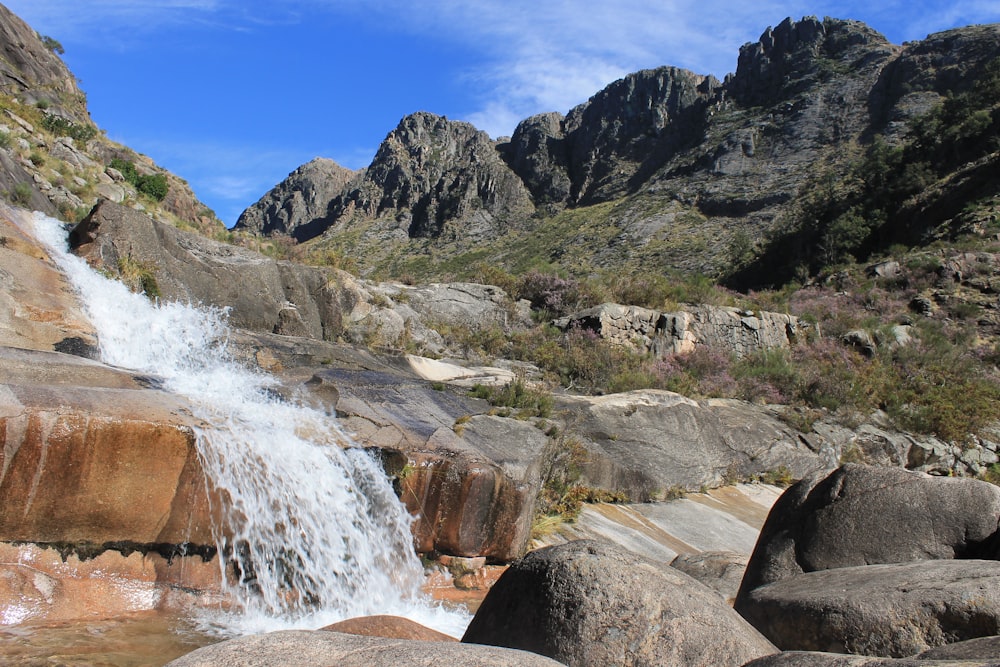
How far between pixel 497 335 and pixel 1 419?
1386 centimetres

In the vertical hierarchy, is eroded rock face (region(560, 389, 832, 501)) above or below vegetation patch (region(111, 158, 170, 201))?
below

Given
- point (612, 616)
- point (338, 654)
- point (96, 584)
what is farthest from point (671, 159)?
point (338, 654)

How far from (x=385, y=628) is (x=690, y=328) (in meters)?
18.4

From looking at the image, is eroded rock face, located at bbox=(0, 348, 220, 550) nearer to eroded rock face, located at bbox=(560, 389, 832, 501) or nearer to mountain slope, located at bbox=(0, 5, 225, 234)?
eroded rock face, located at bbox=(560, 389, 832, 501)

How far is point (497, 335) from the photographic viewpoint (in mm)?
18453

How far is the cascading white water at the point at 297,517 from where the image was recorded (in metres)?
6.08

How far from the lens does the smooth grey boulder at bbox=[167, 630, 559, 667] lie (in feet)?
8.09

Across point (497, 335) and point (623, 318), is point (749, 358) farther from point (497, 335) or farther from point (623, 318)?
point (497, 335)

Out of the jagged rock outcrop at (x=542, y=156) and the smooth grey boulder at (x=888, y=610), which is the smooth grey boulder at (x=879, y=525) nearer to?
the smooth grey boulder at (x=888, y=610)

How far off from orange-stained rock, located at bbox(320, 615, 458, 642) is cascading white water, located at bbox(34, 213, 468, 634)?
125cm

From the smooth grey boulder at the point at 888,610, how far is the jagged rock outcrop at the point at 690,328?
48.1 feet

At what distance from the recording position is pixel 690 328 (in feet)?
70.6

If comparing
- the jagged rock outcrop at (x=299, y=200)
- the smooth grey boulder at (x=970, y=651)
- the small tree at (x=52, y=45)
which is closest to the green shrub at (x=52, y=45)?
the small tree at (x=52, y=45)

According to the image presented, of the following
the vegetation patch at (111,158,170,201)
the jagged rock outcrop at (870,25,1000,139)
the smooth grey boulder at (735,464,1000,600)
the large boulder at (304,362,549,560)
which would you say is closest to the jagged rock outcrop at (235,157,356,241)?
the jagged rock outcrop at (870,25,1000,139)
